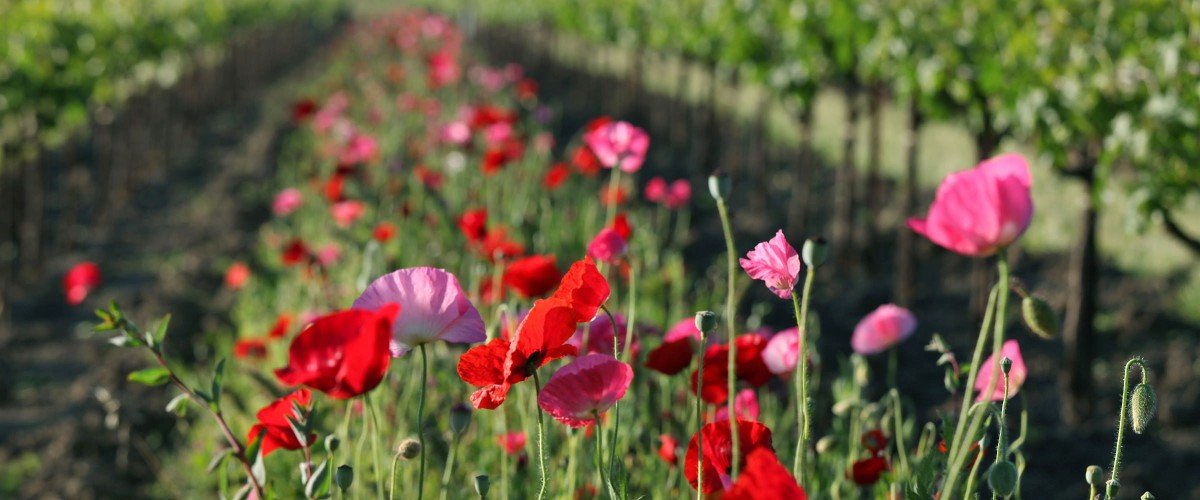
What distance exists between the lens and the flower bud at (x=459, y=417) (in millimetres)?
1305

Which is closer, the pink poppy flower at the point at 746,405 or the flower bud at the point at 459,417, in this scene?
the flower bud at the point at 459,417

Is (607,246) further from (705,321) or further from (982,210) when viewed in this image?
(982,210)

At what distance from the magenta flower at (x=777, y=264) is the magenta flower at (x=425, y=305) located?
296 mm

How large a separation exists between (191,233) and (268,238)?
1.38 m

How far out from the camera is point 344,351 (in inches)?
40.5

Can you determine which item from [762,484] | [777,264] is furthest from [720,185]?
[762,484]

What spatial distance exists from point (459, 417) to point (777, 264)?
0.43 metres

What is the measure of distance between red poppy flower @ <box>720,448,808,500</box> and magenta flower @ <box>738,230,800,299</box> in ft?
0.85

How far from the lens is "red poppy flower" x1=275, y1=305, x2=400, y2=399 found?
1.00 meters

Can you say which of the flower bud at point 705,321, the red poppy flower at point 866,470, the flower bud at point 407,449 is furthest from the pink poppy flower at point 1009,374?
the flower bud at point 407,449

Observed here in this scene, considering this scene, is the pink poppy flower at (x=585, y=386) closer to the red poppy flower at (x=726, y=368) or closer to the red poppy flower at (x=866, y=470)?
the red poppy flower at (x=726, y=368)

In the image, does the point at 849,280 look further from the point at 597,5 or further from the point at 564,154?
the point at 597,5

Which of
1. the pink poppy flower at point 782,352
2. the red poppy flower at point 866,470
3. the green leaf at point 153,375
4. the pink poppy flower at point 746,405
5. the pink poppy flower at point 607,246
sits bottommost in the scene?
Answer: the red poppy flower at point 866,470

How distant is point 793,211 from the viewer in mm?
6766
